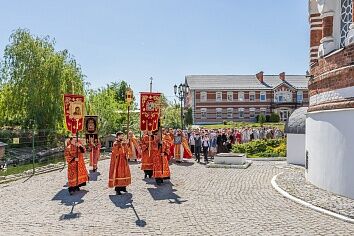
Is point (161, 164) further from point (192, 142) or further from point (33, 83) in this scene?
point (33, 83)

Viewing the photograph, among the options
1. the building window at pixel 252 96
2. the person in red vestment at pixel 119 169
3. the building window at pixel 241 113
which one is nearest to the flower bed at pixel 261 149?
the person in red vestment at pixel 119 169

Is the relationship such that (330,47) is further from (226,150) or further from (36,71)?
(36,71)

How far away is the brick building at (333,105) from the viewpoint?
10.7m

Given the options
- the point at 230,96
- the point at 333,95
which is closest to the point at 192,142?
the point at 333,95

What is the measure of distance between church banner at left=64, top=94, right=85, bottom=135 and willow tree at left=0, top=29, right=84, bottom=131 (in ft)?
44.2

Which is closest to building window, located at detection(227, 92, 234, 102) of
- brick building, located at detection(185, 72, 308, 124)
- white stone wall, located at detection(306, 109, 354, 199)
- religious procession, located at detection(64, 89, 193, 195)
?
brick building, located at detection(185, 72, 308, 124)

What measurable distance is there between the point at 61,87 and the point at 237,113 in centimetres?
4183

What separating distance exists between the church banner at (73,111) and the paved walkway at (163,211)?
191 centimetres

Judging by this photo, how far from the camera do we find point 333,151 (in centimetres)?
1139

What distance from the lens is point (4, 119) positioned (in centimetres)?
3000

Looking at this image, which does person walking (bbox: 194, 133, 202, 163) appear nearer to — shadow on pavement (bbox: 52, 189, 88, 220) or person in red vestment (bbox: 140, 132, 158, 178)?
person in red vestment (bbox: 140, 132, 158, 178)

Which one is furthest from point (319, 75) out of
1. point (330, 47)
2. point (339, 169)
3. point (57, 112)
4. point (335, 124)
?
point (57, 112)

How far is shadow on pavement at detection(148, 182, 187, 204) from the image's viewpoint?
11.2 metres

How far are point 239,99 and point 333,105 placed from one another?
56.0 meters
